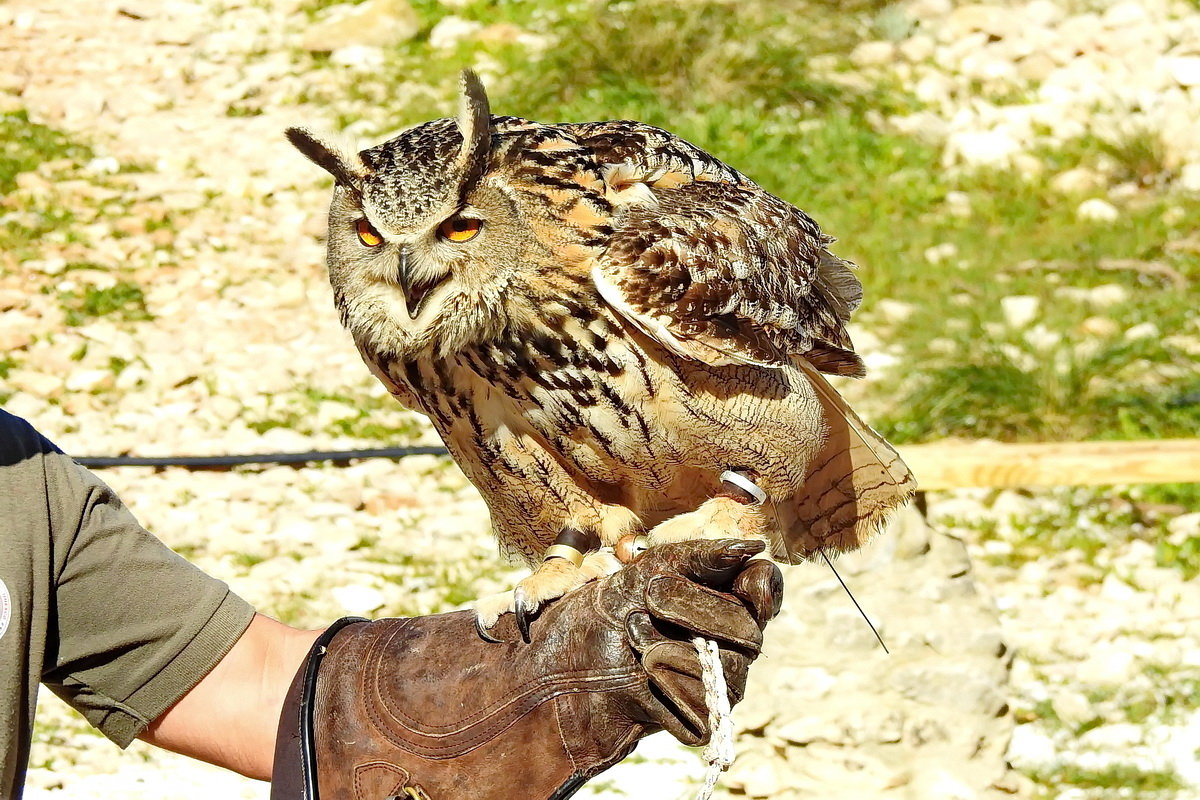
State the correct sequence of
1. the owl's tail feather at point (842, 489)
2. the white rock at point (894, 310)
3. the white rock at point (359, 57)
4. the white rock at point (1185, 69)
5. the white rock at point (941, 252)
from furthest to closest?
the white rock at point (359, 57)
the white rock at point (1185, 69)
the white rock at point (941, 252)
the white rock at point (894, 310)
the owl's tail feather at point (842, 489)

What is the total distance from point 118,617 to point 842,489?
1583mm

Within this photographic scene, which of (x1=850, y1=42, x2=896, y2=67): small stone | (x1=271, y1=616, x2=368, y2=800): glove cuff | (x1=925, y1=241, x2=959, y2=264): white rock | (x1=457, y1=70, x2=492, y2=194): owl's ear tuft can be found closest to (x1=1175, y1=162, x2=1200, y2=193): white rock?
(x1=925, y1=241, x2=959, y2=264): white rock

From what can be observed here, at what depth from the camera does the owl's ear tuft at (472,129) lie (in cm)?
255

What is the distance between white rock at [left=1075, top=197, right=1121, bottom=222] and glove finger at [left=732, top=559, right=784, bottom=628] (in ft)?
17.4

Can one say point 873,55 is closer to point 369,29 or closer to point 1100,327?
point 1100,327

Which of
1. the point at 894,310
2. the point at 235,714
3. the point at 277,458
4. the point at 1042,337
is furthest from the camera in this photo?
the point at 894,310

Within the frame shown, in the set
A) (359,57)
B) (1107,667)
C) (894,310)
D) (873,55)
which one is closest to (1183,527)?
(1107,667)

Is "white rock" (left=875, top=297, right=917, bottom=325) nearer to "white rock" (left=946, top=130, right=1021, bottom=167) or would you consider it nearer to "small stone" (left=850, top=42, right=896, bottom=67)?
"white rock" (left=946, top=130, right=1021, bottom=167)

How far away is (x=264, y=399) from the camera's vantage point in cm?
632

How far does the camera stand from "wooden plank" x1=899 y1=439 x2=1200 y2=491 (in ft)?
14.7

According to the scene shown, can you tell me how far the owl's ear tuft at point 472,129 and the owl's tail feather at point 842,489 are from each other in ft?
3.08

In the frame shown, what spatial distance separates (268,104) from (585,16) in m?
1.97

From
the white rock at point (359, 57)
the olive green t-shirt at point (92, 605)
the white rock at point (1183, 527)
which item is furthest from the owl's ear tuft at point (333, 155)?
the white rock at point (359, 57)

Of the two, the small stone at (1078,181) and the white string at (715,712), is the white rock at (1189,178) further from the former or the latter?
the white string at (715,712)
